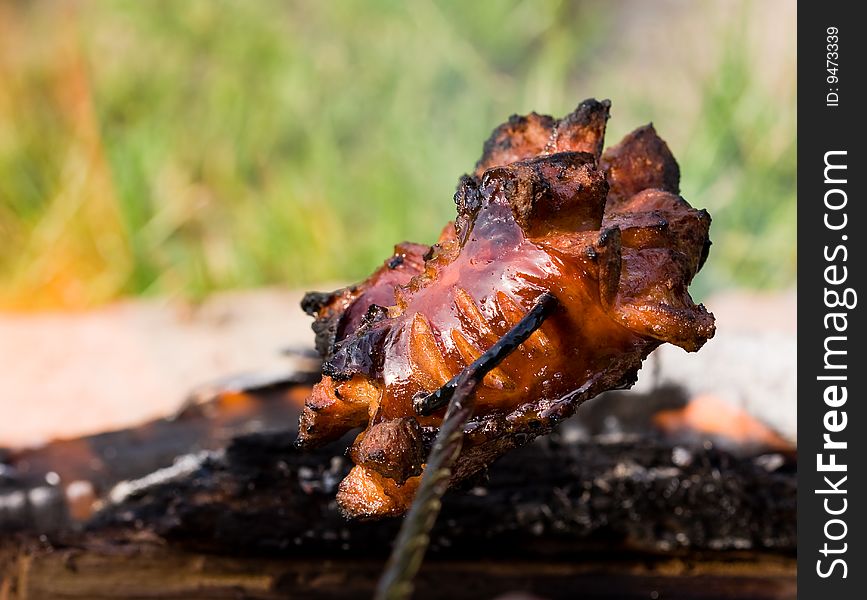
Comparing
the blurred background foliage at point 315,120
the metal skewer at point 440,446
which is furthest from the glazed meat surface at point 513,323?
the blurred background foliage at point 315,120

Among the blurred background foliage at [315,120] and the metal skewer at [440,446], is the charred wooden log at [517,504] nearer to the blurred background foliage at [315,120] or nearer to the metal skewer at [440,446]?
the metal skewer at [440,446]

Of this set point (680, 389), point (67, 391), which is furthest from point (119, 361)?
point (680, 389)

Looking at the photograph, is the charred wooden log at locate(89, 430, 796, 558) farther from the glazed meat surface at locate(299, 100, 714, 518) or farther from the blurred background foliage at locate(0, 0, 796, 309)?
the blurred background foliage at locate(0, 0, 796, 309)

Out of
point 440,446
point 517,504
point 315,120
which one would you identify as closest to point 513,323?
point 440,446

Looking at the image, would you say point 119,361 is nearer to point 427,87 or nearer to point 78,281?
point 78,281

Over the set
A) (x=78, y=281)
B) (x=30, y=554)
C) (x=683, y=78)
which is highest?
(x=683, y=78)

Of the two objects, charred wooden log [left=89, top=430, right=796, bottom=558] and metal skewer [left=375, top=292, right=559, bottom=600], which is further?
charred wooden log [left=89, top=430, right=796, bottom=558]

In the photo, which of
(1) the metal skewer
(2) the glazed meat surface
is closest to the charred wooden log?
(2) the glazed meat surface
